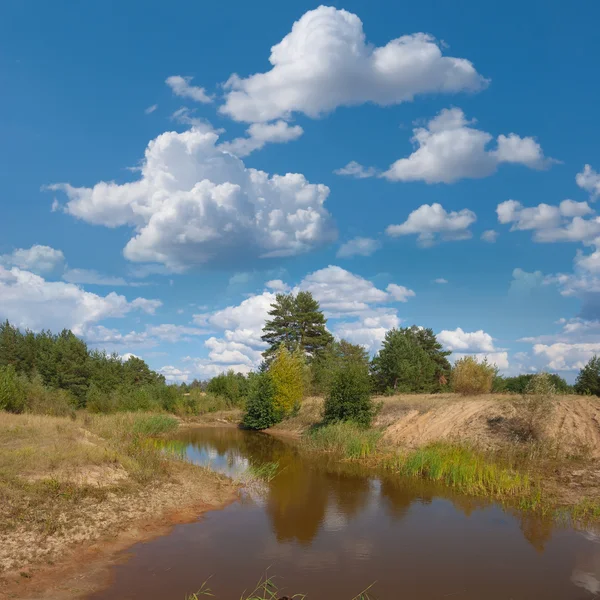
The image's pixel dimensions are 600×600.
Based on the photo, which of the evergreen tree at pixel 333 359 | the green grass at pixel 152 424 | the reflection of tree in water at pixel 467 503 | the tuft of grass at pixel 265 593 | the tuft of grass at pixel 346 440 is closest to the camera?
the tuft of grass at pixel 265 593

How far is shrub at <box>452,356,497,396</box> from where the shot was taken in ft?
115

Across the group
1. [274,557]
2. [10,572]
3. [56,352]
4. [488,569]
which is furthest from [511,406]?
[56,352]

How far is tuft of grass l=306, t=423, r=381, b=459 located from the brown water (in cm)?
686

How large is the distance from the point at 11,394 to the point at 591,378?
1800 inches

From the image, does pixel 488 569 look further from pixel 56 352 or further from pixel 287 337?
pixel 287 337

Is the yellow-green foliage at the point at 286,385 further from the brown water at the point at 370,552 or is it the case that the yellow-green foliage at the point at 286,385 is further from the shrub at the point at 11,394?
the brown water at the point at 370,552

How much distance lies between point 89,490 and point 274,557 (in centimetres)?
663

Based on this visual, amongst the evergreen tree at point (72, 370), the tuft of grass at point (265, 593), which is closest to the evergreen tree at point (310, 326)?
the evergreen tree at point (72, 370)

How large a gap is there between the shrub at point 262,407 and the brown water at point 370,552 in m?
25.2

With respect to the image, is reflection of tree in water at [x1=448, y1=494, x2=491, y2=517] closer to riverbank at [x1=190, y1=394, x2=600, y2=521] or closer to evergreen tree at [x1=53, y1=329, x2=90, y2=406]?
riverbank at [x1=190, y1=394, x2=600, y2=521]

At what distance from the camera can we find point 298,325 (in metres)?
67.1

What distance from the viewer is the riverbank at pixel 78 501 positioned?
1088 centimetres

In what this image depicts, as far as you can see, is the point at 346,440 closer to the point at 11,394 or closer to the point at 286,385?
the point at 286,385

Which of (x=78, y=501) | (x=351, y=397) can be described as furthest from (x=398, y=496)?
(x=351, y=397)
